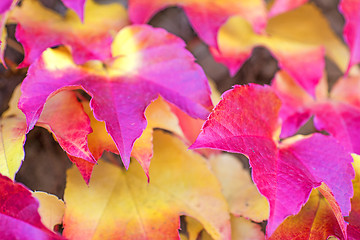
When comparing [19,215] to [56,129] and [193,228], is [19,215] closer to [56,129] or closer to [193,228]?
[56,129]

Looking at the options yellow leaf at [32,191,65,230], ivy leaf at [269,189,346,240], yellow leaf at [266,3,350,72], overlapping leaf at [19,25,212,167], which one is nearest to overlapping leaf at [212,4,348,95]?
yellow leaf at [266,3,350,72]

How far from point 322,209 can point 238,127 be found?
0.55 feet

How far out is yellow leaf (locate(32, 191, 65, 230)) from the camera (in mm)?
444

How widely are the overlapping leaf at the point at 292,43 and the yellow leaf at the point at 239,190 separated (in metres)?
0.16

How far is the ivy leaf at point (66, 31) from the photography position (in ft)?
1.80

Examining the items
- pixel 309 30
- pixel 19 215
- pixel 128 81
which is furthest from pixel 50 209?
pixel 309 30

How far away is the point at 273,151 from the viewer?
48 cm

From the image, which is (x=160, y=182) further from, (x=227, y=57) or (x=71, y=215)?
(x=227, y=57)

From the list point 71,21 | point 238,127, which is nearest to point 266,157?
point 238,127

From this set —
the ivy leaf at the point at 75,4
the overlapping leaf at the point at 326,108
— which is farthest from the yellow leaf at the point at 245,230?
the ivy leaf at the point at 75,4

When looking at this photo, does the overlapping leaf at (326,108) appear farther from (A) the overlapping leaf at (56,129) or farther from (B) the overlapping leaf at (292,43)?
(A) the overlapping leaf at (56,129)

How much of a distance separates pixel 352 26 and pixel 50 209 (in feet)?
1.77

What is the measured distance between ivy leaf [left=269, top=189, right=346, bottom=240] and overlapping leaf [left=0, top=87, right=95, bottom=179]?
9.9 inches

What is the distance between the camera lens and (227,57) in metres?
0.66
